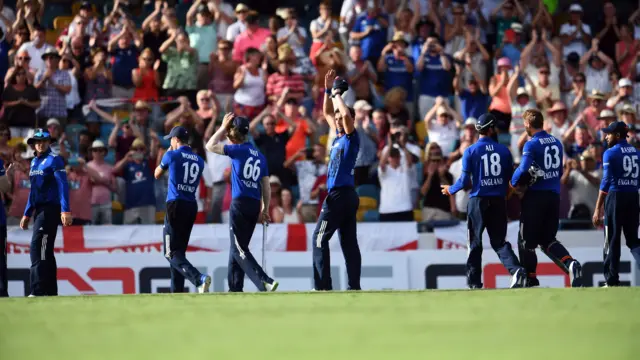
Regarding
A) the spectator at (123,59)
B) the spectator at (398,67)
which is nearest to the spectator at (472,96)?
the spectator at (398,67)

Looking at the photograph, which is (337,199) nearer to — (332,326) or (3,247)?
(332,326)

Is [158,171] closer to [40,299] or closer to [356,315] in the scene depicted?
[40,299]

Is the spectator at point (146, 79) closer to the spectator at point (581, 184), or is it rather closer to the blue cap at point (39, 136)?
the blue cap at point (39, 136)

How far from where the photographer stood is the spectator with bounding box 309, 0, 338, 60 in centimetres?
2012

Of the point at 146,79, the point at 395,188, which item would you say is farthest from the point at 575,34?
the point at 146,79

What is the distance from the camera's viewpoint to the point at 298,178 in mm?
18156

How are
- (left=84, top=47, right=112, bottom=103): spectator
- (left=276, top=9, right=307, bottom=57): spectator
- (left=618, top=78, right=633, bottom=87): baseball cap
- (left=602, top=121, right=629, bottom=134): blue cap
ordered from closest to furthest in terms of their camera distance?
(left=602, top=121, right=629, bottom=134): blue cap, (left=618, top=78, right=633, bottom=87): baseball cap, (left=84, top=47, right=112, bottom=103): spectator, (left=276, top=9, right=307, bottom=57): spectator

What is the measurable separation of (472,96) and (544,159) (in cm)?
638

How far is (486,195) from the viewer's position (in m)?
13.2

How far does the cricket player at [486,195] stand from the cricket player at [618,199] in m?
1.44

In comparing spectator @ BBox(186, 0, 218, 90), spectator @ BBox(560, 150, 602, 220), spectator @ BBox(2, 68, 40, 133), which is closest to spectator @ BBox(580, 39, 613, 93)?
spectator @ BBox(560, 150, 602, 220)

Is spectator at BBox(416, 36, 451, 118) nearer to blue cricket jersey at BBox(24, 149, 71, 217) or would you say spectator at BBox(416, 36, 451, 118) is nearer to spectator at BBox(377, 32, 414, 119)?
spectator at BBox(377, 32, 414, 119)

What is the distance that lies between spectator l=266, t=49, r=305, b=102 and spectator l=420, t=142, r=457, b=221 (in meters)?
2.68

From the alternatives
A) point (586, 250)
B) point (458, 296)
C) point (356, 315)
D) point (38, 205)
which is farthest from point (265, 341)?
point (586, 250)
